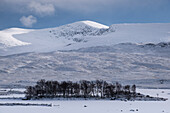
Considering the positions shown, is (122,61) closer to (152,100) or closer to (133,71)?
(133,71)

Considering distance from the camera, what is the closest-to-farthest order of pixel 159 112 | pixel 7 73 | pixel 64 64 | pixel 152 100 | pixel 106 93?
pixel 159 112
pixel 152 100
pixel 106 93
pixel 7 73
pixel 64 64

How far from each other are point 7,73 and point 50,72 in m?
24.3

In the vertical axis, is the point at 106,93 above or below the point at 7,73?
below

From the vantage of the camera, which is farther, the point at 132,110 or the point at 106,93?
the point at 106,93

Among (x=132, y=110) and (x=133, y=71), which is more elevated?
(x=133, y=71)

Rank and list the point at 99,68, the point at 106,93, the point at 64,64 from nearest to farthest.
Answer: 1. the point at 106,93
2. the point at 99,68
3. the point at 64,64

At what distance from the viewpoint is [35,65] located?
186 metres

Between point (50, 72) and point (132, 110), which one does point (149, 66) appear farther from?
point (132, 110)

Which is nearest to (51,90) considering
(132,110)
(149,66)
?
(132,110)

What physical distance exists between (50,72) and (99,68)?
31260mm

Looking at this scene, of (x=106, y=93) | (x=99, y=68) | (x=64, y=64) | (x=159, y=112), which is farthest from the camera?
(x=64, y=64)

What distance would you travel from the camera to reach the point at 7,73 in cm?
16375

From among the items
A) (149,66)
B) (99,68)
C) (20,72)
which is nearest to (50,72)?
(20,72)

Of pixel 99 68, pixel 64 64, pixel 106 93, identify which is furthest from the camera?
pixel 64 64
